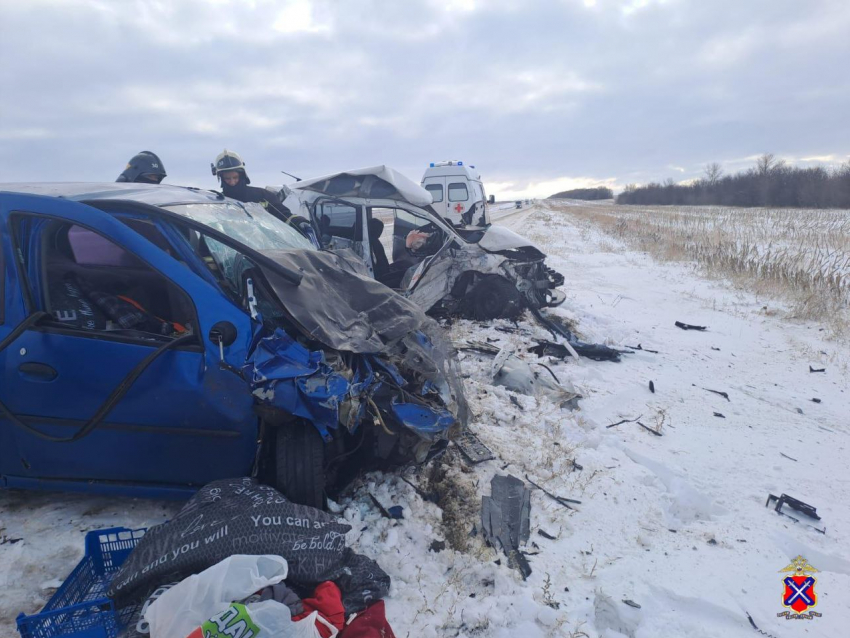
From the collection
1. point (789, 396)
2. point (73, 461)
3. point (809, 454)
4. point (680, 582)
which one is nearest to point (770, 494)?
point (809, 454)

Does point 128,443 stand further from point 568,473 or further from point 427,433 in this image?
point 568,473

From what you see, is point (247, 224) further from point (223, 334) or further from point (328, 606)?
point (328, 606)

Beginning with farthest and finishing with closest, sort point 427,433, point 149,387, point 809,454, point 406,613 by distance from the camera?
1. point 809,454
2. point 427,433
3. point 149,387
4. point 406,613

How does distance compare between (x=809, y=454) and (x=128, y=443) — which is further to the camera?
(x=809, y=454)

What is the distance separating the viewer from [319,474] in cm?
260

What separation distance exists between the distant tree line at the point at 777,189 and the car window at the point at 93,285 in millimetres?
46961

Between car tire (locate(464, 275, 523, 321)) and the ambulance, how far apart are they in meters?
6.45

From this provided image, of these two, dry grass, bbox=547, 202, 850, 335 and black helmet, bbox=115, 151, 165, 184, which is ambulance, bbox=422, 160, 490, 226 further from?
black helmet, bbox=115, 151, 165, 184

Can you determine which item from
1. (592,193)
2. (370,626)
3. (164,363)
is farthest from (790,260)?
(592,193)

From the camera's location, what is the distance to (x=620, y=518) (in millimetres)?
3084

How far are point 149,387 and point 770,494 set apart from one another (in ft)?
13.2

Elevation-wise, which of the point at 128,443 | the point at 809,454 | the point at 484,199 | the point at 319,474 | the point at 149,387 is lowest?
the point at 809,454

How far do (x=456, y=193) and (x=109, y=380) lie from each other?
1223 cm

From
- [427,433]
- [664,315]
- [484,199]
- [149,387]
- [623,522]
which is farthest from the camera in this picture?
[484,199]
